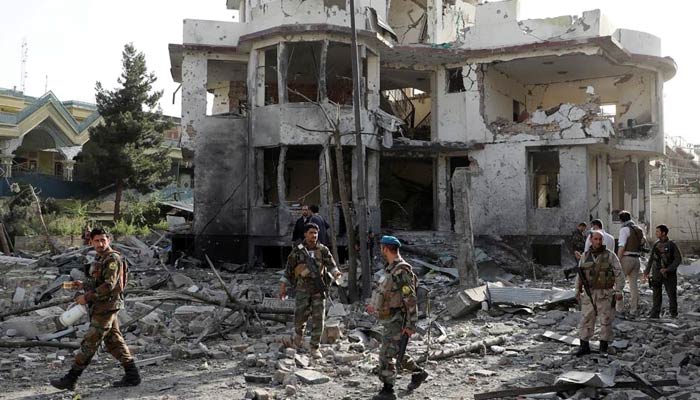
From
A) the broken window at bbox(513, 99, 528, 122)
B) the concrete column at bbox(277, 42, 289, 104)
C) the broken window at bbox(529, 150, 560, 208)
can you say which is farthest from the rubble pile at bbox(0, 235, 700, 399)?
the broken window at bbox(529, 150, 560, 208)

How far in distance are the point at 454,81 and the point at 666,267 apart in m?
12.0

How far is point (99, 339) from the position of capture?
573cm

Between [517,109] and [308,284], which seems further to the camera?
[517,109]

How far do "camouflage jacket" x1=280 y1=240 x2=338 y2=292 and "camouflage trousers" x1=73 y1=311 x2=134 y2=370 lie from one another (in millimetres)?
2158

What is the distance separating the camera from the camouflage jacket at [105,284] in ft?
18.9

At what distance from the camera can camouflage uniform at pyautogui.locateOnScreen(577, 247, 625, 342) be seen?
23.3 feet

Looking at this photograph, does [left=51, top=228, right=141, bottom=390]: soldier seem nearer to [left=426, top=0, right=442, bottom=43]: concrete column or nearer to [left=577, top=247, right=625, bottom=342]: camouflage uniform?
[left=577, top=247, right=625, bottom=342]: camouflage uniform

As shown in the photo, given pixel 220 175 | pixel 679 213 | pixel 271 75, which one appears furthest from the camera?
pixel 679 213

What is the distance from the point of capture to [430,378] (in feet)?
21.6

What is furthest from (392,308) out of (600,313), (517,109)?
(517,109)

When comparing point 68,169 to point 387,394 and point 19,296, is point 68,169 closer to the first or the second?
point 19,296

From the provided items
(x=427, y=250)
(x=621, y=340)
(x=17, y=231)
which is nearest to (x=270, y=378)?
(x=621, y=340)

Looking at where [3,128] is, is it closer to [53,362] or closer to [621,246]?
[53,362]

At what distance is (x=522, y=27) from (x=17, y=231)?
18.9 m
